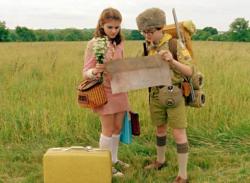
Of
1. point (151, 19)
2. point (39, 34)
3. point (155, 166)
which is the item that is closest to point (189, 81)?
point (151, 19)

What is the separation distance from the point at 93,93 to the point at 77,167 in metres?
0.69

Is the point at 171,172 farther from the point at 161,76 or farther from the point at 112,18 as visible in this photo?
the point at 112,18

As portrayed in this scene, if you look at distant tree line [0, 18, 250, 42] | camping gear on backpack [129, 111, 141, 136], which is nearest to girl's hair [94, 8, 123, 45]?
camping gear on backpack [129, 111, 141, 136]

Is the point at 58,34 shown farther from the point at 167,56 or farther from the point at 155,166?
the point at 167,56

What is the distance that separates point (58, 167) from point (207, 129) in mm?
2353

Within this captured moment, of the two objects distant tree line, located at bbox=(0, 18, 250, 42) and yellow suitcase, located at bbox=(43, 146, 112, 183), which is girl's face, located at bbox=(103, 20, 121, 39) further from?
distant tree line, located at bbox=(0, 18, 250, 42)

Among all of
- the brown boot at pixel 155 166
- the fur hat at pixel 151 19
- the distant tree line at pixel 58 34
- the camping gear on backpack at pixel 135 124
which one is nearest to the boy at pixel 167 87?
the fur hat at pixel 151 19

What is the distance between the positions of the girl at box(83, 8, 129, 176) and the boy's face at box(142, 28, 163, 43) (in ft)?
1.09

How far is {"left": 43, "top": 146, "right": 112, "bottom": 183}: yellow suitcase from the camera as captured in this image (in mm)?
3611

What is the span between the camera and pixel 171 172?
427 cm

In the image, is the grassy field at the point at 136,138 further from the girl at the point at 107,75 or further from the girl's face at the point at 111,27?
the girl's face at the point at 111,27

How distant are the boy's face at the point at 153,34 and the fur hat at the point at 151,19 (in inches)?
1.6

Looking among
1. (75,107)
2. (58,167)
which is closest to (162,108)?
(58,167)

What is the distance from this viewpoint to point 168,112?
3873 mm
